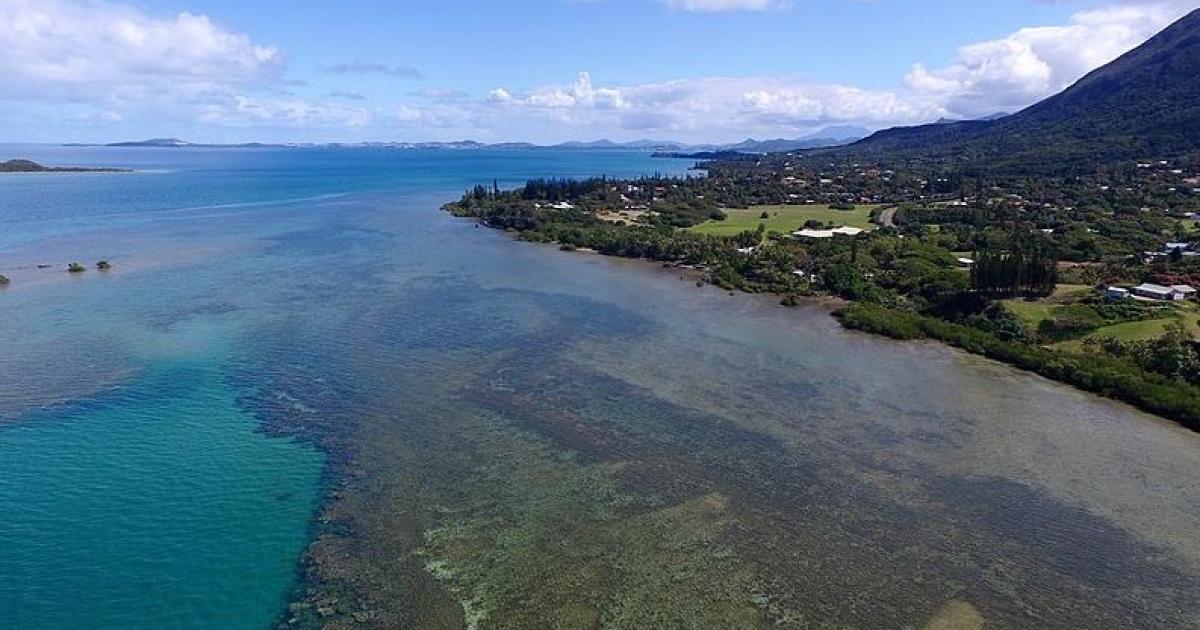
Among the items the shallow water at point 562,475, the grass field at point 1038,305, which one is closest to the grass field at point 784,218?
the grass field at point 1038,305

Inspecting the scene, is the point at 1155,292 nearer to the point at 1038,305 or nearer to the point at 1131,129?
the point at 1038,305

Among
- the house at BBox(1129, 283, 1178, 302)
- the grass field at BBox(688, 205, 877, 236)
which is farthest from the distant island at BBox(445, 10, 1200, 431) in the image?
the grass field at BBox(688, 205, 877, 236)

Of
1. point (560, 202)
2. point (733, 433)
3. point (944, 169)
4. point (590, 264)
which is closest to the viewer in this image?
point (733, 433)

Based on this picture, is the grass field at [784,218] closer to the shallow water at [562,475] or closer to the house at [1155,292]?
the shallow water at [562,475]

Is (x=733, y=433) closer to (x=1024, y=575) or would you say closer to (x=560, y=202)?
(x=1024, y=575)

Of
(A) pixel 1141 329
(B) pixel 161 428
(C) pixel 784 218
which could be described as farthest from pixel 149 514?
(C) pixel 784 218

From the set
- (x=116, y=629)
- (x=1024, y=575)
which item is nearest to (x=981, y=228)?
(x=1024, y=575)
